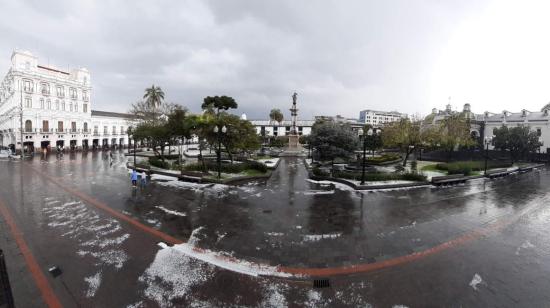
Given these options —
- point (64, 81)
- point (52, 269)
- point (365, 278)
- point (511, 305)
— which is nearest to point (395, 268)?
point (365, 278)

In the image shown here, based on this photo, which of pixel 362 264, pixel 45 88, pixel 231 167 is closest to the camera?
pixel 362 264

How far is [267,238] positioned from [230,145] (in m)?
13.9

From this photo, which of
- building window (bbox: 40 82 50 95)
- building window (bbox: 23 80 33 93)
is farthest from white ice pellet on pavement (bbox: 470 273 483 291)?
building window (bbox: 40 82 50 95)

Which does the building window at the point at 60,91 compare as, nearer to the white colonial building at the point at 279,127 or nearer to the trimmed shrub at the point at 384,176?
the trimmed shrub at the point at 384,176

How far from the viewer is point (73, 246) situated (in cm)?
727

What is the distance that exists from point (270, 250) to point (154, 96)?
45.7 meters

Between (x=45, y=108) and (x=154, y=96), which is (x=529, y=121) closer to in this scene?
(x=154, y=96)

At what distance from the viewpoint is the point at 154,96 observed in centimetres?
4447

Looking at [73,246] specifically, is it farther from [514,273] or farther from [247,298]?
[514,273]

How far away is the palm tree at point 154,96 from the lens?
1737 inches

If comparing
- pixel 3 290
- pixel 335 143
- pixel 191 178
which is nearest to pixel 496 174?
pixel 335 143

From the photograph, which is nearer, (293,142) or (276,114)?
(293,142)

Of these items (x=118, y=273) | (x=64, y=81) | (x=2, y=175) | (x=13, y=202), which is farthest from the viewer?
(x=64, y=81)

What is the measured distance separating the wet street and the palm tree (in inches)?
1330
